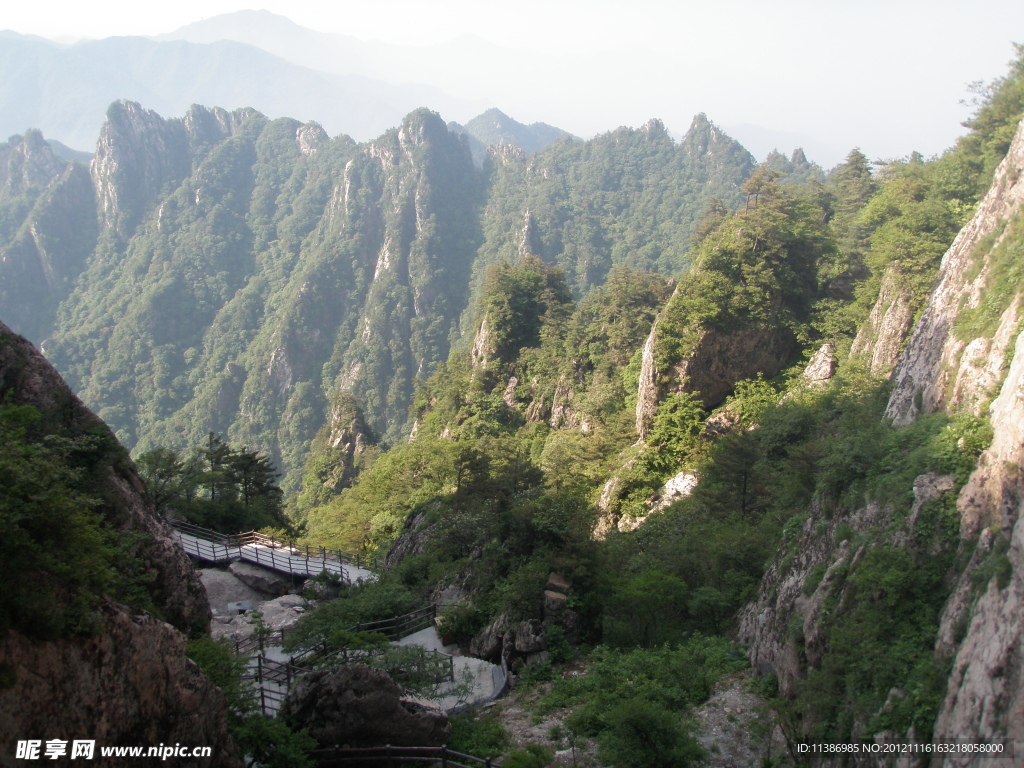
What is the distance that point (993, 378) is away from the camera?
29.8 ft

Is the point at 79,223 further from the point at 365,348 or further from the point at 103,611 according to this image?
the point at 103,611

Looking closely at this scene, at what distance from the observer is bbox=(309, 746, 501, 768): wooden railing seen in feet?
28.2

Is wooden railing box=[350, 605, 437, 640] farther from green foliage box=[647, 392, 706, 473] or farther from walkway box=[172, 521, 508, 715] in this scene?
green foliage box=[647, 392, 706, 473]

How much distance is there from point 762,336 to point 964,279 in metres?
13.1

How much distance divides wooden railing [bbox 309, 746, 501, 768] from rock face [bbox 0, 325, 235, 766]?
1361 mm

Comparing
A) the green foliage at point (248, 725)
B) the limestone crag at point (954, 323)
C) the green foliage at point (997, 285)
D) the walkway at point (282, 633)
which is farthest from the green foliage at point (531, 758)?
the green foliage at point (997, 285)

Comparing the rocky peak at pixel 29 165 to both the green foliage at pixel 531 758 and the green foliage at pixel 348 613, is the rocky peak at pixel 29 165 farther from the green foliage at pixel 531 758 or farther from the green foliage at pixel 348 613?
the green foliage at pixel 531 758

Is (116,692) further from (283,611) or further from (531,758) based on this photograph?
(283,611)

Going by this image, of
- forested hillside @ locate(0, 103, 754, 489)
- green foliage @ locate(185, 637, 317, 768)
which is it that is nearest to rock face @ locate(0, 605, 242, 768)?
green foliage @ locate(185, 637, 317, 768)

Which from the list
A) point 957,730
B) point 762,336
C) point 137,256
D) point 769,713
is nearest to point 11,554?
point 957,730

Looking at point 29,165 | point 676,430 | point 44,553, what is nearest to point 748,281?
point 676,430

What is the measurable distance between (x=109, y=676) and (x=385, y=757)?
12.4 feet

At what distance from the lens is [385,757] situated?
8.71m

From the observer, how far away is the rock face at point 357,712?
8.80 m
